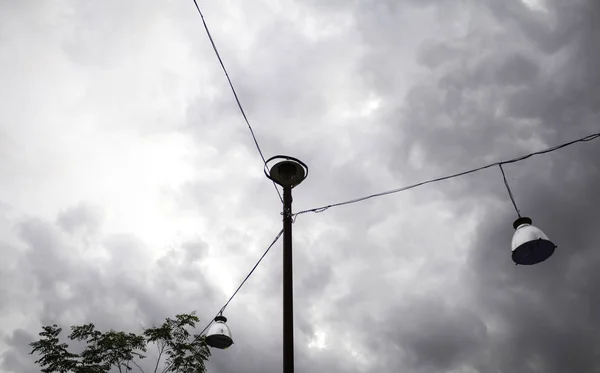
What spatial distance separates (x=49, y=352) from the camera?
16.6 metres

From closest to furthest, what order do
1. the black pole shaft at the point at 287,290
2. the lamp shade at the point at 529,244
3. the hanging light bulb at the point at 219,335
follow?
the lamp shade at the point at 529,244, the black pole shaft at the point at 287,290, the hanging light bulb at the point at 219,335

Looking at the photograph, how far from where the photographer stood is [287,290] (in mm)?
6098

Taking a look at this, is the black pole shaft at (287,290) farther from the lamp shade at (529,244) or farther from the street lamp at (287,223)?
the lamp shade at (529,244)

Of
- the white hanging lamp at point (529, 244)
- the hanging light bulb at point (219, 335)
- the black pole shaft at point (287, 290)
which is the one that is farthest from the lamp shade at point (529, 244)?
the hanging light bulb at point (219, 335)

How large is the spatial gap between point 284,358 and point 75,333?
15.6 meters

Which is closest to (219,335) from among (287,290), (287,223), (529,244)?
(287,290)

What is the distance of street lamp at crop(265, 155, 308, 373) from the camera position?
5.73m

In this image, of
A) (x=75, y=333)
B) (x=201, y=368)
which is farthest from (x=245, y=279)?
(x=75, y=333)

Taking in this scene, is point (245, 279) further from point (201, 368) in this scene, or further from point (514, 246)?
point (201, 368)

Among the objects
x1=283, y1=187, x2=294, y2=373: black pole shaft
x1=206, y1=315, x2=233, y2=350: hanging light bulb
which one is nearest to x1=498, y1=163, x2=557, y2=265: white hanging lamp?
x1=283, y1=187, x2=294, y2=373: black pole shaft

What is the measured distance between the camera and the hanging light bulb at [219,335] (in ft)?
22.0

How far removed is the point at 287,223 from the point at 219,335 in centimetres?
225

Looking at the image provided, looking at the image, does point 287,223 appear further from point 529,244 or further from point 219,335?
point 529,244

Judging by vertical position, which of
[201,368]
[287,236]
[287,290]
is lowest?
[287,290]
